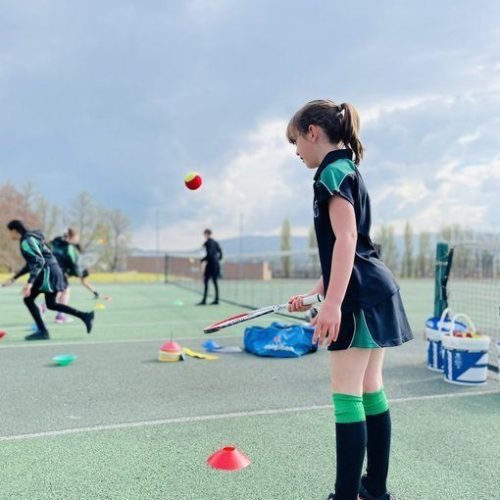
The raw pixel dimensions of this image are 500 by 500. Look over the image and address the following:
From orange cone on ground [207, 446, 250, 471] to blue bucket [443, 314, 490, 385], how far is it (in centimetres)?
302

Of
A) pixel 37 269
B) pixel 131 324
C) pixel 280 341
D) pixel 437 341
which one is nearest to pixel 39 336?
pixel 37 269

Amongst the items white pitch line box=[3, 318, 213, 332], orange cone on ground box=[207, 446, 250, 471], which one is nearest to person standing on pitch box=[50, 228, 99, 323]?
white pitch line box=[3, 318, 213, 332]

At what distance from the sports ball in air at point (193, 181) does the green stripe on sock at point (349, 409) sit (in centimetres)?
746

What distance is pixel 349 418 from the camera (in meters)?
2.43

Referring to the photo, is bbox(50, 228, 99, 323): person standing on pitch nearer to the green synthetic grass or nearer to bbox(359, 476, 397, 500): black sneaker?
the green synthetic grass

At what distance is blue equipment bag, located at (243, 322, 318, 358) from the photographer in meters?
6.95

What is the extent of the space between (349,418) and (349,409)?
0.13 feet

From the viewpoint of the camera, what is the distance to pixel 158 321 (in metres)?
11.4

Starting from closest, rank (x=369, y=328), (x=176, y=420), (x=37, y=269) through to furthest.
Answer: (x=369, y=328), (x=176, y=420), (x=37, y=269)

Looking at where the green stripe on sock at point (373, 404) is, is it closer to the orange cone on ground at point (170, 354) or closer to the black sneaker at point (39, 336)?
the orange cone on ground at point (170, 354)

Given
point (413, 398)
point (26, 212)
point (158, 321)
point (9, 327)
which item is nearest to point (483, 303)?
point (158, 321)

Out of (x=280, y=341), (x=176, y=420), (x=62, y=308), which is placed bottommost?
(x=176, y=420)

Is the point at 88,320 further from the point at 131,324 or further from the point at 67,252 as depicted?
the point at 67,252

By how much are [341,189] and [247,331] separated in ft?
17.3
